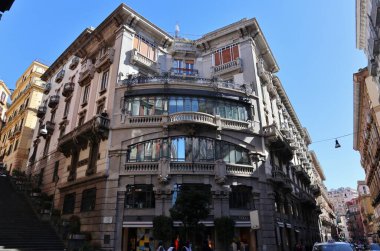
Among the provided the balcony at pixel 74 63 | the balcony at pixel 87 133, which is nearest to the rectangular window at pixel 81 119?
the balcony at pixel 87 133

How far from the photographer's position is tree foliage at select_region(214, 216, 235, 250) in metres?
18.7

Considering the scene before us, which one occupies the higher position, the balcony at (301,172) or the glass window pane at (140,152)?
the balcony at (301,172)

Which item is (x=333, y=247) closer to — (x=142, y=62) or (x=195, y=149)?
(x=195, y=149)

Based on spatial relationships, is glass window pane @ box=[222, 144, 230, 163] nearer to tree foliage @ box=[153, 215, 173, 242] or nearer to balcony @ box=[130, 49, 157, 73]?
tree foliage @ box=[153, 215, 173, 242]

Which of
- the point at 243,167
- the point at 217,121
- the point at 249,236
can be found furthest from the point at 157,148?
the point at 249,236

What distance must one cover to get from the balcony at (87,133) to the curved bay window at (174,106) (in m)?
2.45

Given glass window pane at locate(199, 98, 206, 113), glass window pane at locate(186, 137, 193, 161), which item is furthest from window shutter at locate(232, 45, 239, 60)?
glass window pane at locate(186, 137, 193, 161)

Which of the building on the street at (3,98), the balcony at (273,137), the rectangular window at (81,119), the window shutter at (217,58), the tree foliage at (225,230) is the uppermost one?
the building on the street at (3,98)

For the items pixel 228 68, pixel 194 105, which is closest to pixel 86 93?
pixel 194 105

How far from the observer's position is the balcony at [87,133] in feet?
72.8

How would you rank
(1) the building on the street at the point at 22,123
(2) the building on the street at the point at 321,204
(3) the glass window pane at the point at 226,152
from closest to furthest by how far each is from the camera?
(3) the glass window pane at the point at 226,152 → (1) the building on the street at the point at 22,123 → (2) the building on the street at the point at 321,204

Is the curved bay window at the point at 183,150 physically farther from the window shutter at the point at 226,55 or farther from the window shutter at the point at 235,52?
the window shutter at the point at 235,52

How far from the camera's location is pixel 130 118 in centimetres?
2283

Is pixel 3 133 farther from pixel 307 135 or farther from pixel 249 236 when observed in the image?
pixel 307 135
